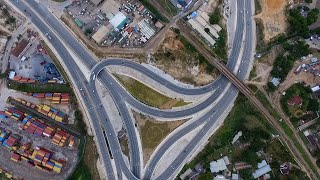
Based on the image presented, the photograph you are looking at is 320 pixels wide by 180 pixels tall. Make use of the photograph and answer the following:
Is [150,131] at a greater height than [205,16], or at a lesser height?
lesser

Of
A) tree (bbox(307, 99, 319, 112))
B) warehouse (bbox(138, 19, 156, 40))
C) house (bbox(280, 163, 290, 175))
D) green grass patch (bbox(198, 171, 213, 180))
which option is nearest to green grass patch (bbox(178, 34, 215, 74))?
warehouse (bbox(138, 19, 156, 40))

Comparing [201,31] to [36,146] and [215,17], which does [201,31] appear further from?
[36,146]

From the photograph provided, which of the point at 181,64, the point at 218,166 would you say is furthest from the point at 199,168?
the point at 181,64

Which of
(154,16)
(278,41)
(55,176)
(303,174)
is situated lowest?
(55,176)

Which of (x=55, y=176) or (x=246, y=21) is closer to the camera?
(x=55, y=176)

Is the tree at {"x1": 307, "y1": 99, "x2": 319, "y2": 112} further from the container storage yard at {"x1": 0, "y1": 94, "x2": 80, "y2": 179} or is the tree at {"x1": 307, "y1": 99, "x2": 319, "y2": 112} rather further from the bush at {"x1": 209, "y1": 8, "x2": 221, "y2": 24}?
the container storage yard at {"x1": 0, "y1": 94, "x2": 80, "y2": 179}

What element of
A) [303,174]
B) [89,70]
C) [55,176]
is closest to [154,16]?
[89,70]

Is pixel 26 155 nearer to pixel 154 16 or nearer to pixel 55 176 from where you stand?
pixel 55 176

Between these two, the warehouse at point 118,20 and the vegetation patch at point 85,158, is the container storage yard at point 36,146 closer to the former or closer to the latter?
the vegetation patch at point 85,158
